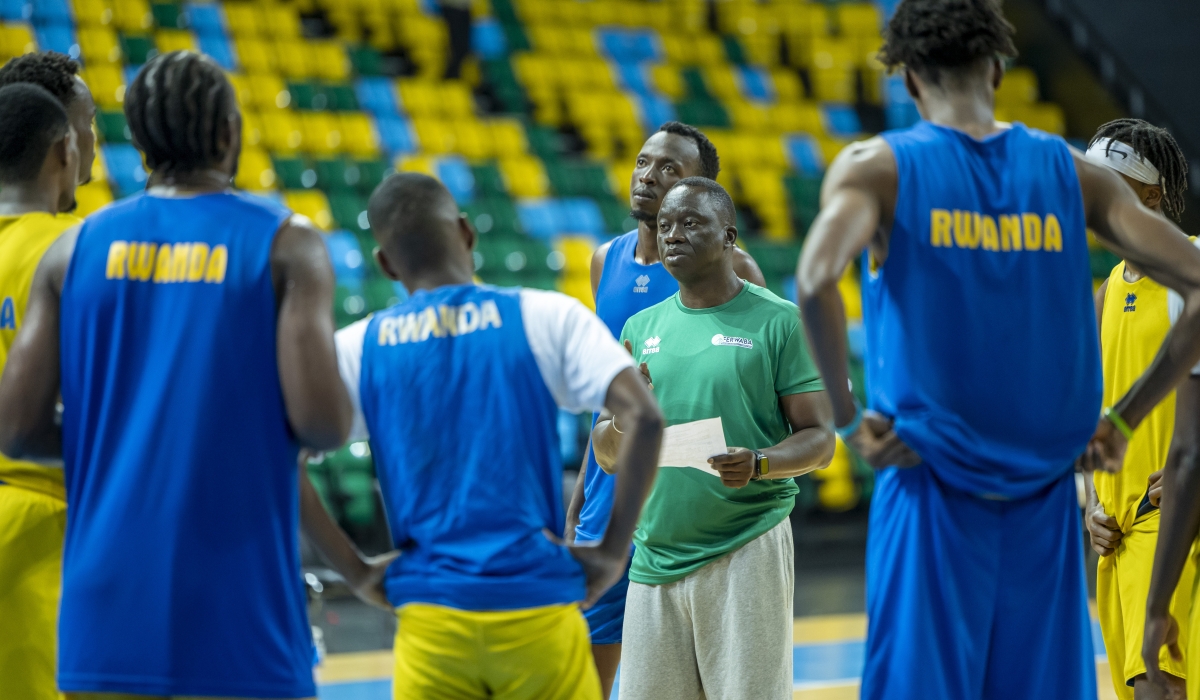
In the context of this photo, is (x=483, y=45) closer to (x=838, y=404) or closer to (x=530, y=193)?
(x=530, y=193)

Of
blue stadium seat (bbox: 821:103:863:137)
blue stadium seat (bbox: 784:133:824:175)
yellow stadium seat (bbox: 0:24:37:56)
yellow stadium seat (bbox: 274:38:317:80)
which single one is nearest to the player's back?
yellow stadium seat (bbox: 0:24:37:56)

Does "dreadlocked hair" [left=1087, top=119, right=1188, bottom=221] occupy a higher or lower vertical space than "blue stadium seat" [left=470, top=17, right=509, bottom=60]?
lower

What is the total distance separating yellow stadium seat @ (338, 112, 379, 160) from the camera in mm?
12344

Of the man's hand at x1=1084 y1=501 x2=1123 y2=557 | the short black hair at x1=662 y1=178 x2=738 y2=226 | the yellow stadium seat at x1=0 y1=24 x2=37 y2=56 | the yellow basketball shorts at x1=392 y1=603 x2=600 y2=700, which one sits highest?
the yellow stadium seat at x1=0 y1=24 x2=37 y2=56

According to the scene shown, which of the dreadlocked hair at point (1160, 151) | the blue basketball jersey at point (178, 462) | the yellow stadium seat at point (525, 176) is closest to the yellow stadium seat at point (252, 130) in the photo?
the yellow stadium seat at point (525, 176)

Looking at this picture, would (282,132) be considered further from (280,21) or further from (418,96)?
(280,21)

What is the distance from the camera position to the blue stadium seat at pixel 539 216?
1246cm

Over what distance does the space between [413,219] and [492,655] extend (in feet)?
2.99

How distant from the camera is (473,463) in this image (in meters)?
2.53

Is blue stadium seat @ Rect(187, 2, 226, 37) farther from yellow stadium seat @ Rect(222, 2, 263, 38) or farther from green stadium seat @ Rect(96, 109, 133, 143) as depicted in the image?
green stadium seat @ Rect(96, 109, 133, 143)

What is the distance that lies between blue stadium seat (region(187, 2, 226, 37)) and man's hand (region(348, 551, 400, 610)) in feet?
37.4

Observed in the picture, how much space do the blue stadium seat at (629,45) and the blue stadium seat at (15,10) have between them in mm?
6431

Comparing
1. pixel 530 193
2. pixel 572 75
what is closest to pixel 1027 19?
pixel 572 75

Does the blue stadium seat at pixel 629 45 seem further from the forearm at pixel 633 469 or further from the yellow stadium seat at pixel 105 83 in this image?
the forearm at pixel 633 469
